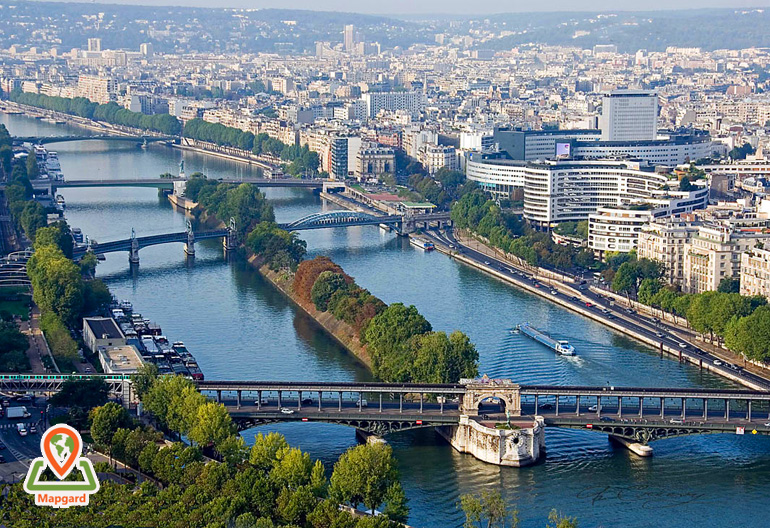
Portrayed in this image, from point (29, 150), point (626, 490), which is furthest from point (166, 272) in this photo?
point (29, 150)

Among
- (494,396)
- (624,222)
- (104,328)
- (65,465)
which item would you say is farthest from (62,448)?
(624,222)

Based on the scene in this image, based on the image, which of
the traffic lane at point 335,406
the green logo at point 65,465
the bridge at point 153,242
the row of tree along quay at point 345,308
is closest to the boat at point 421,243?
the row of tree along quay at point 345,308

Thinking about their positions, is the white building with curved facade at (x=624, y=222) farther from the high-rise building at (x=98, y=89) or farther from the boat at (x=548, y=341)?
the high-rise building at (x=98, y=89)

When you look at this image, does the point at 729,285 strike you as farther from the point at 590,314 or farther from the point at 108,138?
the point at 108,138

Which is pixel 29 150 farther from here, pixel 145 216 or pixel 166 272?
pixel 166 272

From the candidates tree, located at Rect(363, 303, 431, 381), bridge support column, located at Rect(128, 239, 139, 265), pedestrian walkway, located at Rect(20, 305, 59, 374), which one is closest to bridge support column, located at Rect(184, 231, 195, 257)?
bridge support column, located at Rect(128, 239, 139, 265)

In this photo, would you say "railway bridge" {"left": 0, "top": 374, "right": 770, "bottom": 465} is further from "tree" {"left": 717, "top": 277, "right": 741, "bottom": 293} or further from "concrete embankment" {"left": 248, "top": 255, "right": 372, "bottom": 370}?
"tree" {"left": 717, "top": 277, "right": 741, "bottom": 293}
